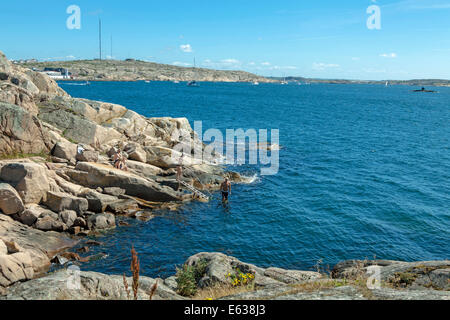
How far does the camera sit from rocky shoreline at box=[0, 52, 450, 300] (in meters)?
10.5

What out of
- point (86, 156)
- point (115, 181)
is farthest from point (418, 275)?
point (86, 156)

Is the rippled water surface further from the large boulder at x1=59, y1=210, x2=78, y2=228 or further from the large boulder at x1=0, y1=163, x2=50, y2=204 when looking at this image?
the large boulder at x1=0, y1=163, x2=50, y2=204

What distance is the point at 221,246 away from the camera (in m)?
21.9

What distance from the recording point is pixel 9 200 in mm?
20375

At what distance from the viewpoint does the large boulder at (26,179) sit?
21578mm

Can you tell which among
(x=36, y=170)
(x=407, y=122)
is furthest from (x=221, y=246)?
(x=407, y=122)

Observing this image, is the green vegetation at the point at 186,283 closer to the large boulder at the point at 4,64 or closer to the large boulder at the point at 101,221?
the large boulder at the point at 101,221

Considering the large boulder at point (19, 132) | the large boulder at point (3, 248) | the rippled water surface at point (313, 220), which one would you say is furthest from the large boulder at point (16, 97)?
the rippled water surface at point (313, 220)

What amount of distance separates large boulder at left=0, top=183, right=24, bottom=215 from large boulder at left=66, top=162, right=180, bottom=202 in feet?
18.2

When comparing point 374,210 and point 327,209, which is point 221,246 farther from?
point 374,210

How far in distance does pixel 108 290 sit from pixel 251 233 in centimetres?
1427

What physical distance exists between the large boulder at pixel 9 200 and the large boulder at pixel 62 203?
6.99ft
